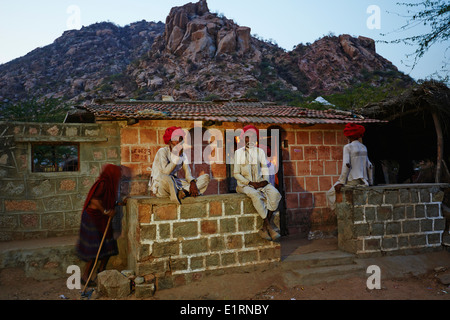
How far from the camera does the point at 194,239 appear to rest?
14.0 feet

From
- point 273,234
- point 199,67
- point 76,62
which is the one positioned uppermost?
point 76,62

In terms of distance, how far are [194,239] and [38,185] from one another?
3875 mm

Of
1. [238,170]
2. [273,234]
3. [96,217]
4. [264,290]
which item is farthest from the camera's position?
[96,217]

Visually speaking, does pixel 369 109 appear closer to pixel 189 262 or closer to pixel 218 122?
pixel 218 122

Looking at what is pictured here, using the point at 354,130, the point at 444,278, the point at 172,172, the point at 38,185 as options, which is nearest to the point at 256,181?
the point at 172,172

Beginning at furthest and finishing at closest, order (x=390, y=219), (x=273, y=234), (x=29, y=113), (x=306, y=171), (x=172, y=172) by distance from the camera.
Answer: (x=29, y=113)
(x=306, y=171)
(x=390, y=219)
(x=172, y=172)
(x=273, y=234)

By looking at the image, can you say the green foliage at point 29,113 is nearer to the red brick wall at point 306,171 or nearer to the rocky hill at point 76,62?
the red brick wall at point 306,171

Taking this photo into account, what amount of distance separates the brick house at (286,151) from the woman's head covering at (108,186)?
1.27 meters

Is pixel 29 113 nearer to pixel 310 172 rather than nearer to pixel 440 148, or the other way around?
pixel 310 172

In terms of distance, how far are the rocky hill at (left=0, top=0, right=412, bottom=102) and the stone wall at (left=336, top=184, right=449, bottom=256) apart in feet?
72.6

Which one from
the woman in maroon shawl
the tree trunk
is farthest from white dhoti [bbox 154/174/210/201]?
the tree trunk

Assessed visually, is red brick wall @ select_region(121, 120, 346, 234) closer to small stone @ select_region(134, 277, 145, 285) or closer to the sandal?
the sandal

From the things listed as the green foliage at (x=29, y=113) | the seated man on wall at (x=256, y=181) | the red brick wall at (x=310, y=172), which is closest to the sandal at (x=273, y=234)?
the seated man on wall at (x=256, y=181)
